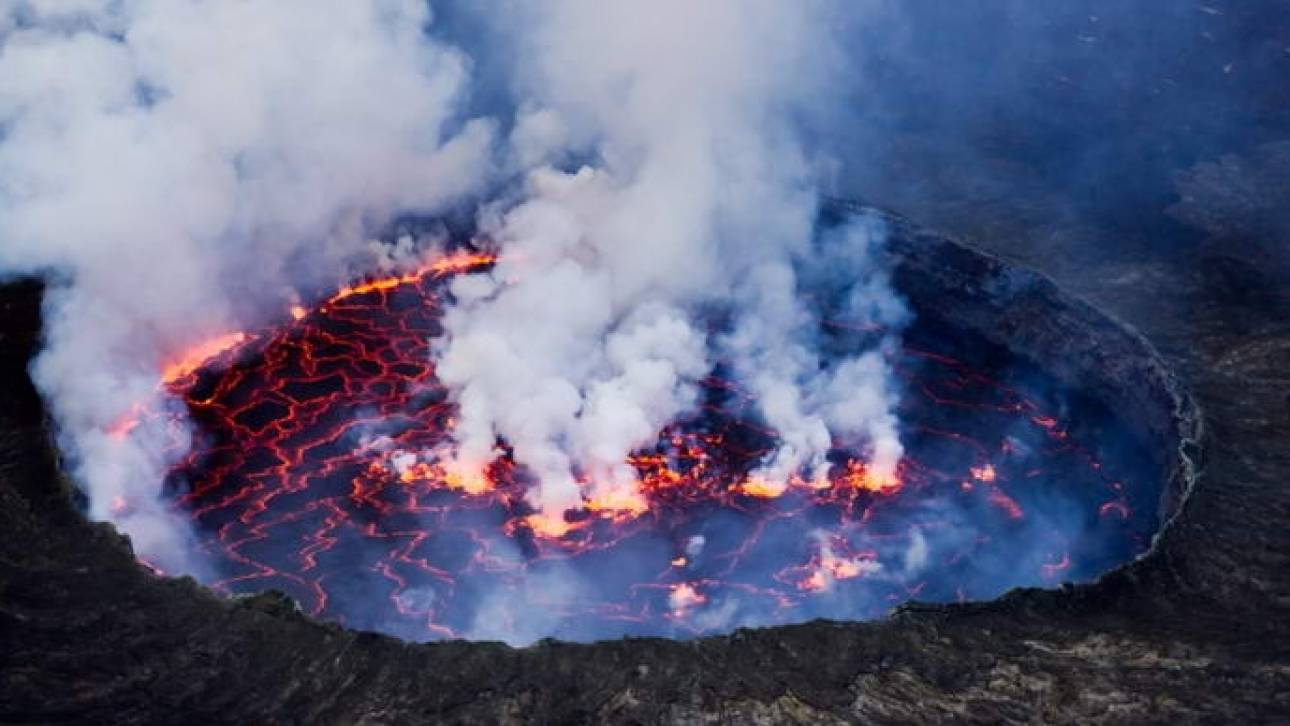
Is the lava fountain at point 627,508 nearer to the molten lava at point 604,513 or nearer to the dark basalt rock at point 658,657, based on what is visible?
the molten lava at point 604,513

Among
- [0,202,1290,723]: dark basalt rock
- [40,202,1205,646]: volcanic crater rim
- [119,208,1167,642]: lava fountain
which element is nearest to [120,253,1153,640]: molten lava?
[119,208,1167,642]: lava fountain

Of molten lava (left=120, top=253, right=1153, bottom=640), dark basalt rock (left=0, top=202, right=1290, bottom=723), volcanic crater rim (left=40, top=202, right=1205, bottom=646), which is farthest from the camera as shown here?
molten lava (left=120, top=253, right=1153, bottom=640)

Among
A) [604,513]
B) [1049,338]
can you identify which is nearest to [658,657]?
[604,513]

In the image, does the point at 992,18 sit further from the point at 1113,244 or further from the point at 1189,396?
the point at 1189,396

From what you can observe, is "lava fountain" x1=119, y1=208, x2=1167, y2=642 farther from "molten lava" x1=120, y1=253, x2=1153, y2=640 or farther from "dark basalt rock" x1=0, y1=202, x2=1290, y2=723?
"dark basalt rock" x1=0, y1=202, x2=1290, y2=723

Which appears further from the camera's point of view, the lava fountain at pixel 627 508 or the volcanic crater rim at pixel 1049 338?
the lava fountain at pixel 627 508

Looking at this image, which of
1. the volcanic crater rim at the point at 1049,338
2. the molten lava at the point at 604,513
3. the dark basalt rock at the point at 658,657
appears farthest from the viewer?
the molten lava at the point at 604,513

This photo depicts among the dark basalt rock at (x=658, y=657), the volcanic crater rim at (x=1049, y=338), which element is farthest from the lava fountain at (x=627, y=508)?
the dark basalt rock at (x=658, y=657)
